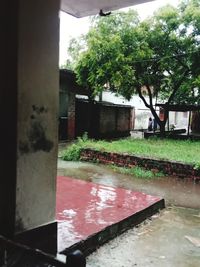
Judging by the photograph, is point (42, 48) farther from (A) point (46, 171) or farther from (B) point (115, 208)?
(B) point (115, 208)

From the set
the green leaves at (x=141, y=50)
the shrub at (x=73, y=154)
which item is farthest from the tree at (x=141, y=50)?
the shrub at (x=73, y=154)

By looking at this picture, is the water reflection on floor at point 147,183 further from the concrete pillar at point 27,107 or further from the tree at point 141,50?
the tree at point 141,50

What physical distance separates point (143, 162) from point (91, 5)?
236 inches

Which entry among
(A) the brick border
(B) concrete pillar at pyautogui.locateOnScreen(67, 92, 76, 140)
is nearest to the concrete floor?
(A) the brick border

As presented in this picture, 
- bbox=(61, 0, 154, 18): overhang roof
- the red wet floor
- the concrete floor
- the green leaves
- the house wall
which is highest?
the green leaves

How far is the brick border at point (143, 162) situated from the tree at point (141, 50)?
5.15 m

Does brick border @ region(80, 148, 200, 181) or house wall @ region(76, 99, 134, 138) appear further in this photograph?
house wall @ region(76, 99, 134, 138)

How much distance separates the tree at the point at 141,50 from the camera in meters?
14.5

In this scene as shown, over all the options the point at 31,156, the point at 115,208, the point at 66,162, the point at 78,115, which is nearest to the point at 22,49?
the point at 31,156

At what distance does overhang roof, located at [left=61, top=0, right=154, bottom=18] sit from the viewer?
12.5ft

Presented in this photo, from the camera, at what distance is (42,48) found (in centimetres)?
262

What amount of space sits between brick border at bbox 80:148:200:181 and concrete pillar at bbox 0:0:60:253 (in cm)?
646

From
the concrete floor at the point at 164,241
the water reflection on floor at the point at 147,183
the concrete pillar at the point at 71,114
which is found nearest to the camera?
the concrete floor at the point at 164,241

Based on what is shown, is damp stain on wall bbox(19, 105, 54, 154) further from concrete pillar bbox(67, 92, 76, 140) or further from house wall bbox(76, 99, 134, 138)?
house wall bbox(76, 99, 134, 138)
